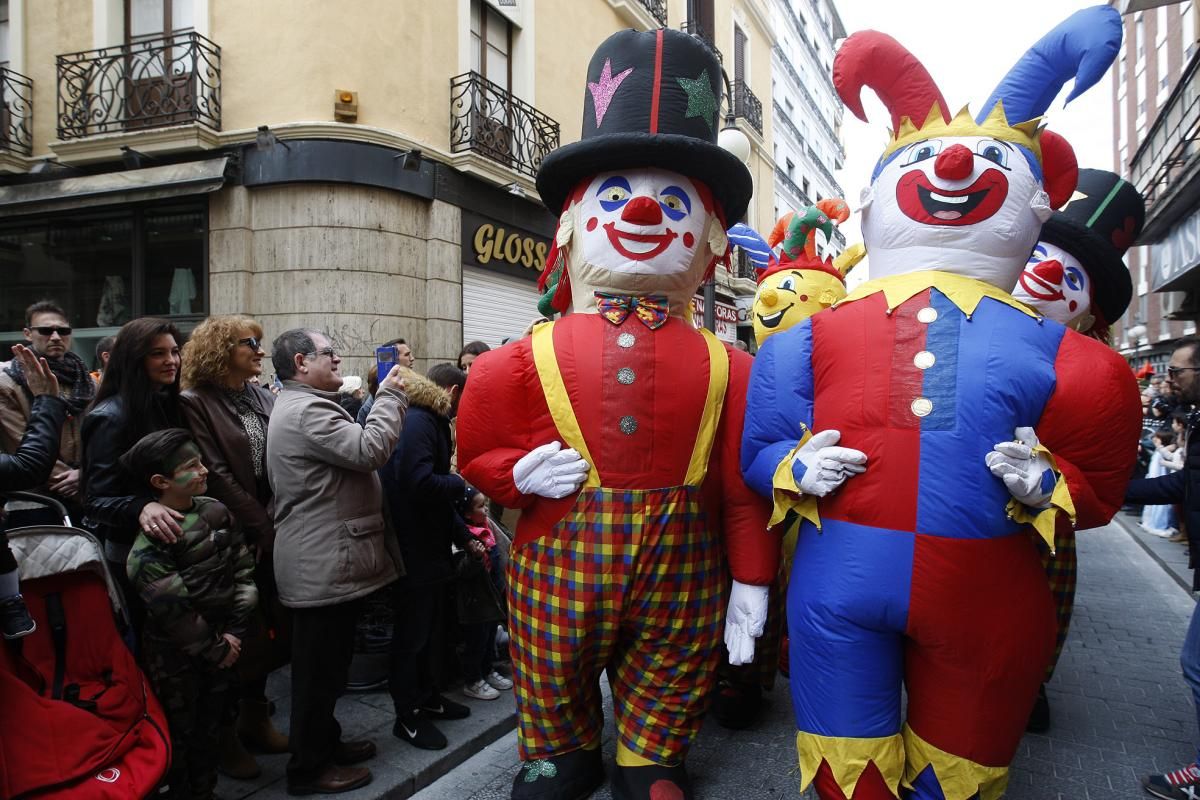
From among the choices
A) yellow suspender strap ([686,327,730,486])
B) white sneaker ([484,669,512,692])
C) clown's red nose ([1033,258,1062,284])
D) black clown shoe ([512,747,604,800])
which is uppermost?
clown's red nose ([1033,258,1062,284])

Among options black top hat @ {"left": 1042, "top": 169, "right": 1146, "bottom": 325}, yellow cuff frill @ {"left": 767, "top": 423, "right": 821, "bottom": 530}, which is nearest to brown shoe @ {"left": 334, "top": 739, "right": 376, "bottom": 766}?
yellow cuff frill @ {"left": 767, "top": 423, "right": 821, "bottom": 530}

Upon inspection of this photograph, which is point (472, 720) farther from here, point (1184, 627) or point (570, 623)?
point (1184, 627)

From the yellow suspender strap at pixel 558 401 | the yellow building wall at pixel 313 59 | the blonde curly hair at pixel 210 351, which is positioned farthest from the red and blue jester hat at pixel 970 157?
the yellow building wall at pixel 313 59

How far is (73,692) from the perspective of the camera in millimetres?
2141

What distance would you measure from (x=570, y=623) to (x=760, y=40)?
71.0 feet

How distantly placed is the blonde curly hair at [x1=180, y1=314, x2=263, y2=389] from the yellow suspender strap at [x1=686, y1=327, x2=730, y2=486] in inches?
73.0

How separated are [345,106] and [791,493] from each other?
7.76 m

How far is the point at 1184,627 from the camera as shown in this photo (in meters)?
4.96

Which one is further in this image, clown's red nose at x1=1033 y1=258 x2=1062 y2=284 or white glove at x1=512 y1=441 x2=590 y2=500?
clown's red nose at x1=1033 y1=258 x2=1062 y2=284

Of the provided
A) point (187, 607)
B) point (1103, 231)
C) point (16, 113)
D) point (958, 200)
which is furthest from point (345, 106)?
point (958, 200)

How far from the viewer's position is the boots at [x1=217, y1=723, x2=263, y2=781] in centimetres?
289

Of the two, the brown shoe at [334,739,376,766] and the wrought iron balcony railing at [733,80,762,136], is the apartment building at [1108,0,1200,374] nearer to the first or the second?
the brown shoe at [334,739,376,766]

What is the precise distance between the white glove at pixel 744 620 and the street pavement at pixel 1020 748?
0.75 m

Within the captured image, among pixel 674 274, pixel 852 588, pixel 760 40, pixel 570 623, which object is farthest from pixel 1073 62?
pixel 760 40
